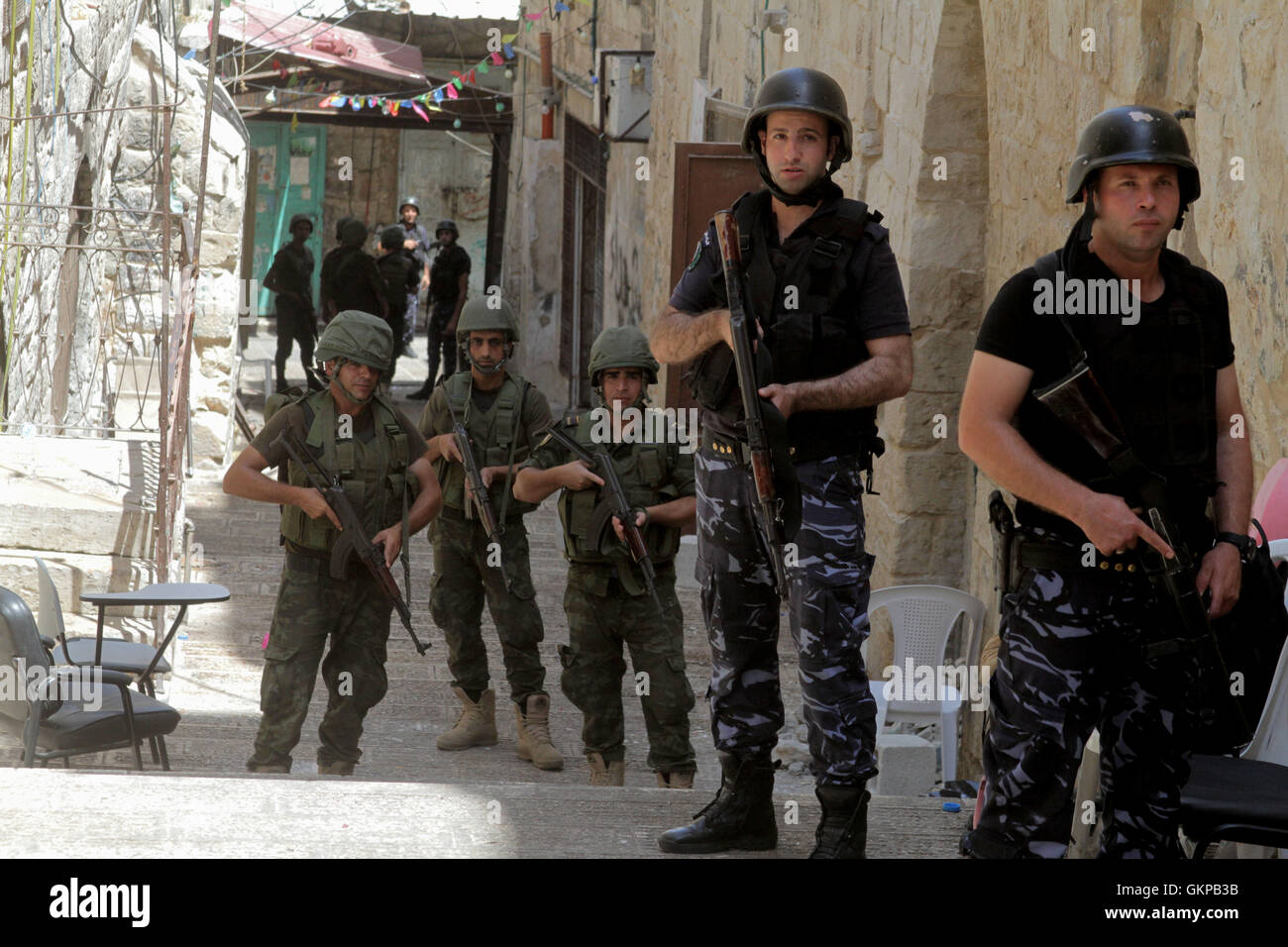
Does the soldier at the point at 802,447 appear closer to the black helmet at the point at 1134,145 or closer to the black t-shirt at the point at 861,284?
the black t-shirt at the point at 861,284

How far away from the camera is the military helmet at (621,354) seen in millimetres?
5684

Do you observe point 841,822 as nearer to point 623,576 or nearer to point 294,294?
point 623,576

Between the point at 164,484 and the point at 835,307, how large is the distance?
13.7 ft

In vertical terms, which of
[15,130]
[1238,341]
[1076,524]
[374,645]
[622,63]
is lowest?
[374,645]

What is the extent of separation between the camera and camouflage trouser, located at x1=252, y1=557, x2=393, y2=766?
566cm

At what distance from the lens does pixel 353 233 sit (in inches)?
553

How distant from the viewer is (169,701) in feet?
23.1

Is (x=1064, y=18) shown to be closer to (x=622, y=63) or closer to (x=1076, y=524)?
(x=1076, y=524)

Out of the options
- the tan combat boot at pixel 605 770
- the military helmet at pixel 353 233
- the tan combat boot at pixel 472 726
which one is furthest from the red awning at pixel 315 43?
the tan combat boot at pixel 605 770

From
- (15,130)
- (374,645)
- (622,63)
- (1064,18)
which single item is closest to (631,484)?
(374,645)

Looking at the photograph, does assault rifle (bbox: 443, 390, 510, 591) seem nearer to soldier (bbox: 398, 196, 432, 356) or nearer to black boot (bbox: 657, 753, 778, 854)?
black boot (bbox: 657, 753, 778, 854)

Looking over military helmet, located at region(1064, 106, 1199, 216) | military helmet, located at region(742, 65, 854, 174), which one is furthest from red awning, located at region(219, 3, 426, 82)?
military helmet, located at region(1064, 106, 1199, 216)

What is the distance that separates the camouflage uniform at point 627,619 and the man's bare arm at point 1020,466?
286cm

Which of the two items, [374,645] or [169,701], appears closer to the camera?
[374,645]
